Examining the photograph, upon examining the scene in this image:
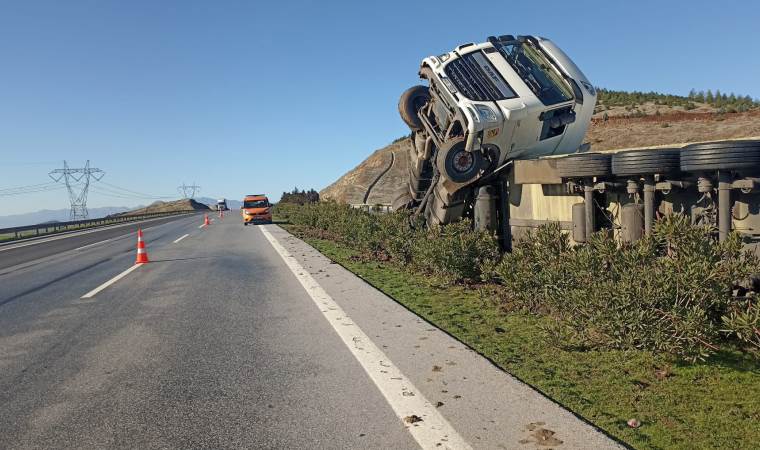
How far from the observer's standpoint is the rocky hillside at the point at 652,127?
27.7 m

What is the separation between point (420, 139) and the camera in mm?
12289

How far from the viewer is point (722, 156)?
15.6 feet

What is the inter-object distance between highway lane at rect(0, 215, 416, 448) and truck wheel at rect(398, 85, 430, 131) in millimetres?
5302

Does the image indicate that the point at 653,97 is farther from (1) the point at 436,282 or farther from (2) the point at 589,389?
(2) the point at 589,389

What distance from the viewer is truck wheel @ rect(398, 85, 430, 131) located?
12492mm

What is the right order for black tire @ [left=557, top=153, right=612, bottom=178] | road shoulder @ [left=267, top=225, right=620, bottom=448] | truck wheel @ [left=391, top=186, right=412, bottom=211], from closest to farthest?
road shoulder @ [left=267, top=225, right=620, bottom=448] < black tire @ [left=557, top=153, right=612, bottom=178] < truck wheel @ [left=391, top=186, right=412, bottom=211]

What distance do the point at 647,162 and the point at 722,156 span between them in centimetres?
84

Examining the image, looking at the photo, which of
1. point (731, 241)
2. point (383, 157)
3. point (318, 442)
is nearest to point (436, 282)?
point (731, 241)

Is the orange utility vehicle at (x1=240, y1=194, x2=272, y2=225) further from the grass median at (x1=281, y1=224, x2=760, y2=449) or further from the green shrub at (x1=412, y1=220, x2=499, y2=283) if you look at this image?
the grass median at (x1=281, y1=224, x2=760, y2=449)

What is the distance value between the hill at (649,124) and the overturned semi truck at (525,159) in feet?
44.9

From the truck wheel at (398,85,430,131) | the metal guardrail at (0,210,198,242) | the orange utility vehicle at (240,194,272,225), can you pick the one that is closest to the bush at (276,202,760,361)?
the truck wheel at (398,85,430,131)

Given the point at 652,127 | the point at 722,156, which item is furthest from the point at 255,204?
the point at 722,156

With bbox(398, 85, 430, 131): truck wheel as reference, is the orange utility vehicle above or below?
below

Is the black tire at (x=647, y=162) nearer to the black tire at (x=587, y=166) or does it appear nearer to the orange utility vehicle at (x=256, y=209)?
the black tire at (x=587, y=166)
